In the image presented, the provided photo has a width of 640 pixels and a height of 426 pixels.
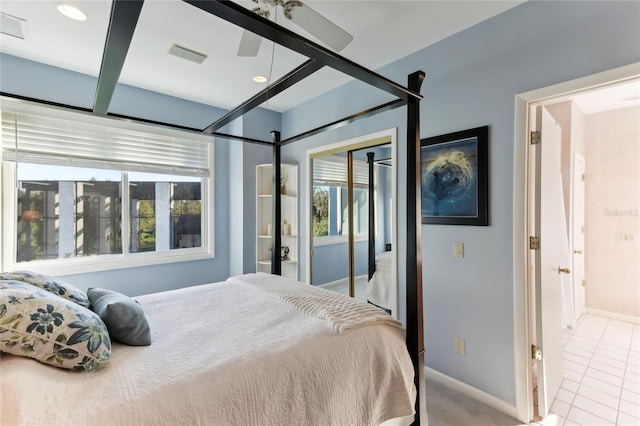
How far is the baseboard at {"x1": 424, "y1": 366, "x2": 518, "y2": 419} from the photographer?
6.51ft

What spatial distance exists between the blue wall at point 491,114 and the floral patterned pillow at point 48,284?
7.48 feet

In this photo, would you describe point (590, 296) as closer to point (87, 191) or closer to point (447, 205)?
point (447, 205)

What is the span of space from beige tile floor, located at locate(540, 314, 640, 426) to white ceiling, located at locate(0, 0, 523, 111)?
9.30 ft

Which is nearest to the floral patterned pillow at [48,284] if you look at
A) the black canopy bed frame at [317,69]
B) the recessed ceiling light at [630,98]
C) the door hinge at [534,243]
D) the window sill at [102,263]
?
the black canopy bed frame at [317,69]

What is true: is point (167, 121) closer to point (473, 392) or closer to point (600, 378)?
point (473, 392)

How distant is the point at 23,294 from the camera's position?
0.98 meters

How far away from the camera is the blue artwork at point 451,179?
2.17 m

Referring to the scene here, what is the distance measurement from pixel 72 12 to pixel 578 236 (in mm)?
5601

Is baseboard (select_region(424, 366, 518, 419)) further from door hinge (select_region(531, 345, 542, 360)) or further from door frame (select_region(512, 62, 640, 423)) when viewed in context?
door hinge (select_region(531, 345, 542, 360))

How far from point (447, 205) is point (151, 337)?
215 centimetres

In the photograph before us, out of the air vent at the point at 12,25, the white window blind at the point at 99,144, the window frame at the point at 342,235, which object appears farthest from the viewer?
the window frame at the point at 342,235

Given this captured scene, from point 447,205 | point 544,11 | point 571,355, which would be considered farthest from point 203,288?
point 571,355

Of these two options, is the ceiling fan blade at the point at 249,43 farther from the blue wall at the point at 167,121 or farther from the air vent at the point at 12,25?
the blue wall at the point at 167,121

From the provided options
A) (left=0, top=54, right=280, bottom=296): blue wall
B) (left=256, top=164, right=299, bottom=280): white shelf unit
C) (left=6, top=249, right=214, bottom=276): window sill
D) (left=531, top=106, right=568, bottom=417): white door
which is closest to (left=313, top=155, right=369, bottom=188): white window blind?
(left=256, top=164, right=299, bottom=280): white shelf unit
